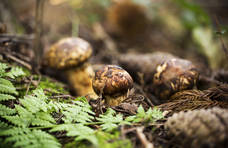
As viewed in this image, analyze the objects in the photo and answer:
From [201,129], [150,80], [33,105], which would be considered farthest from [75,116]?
[150,80]

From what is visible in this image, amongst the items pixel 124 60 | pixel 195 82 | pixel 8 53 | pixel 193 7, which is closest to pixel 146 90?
pixel 195 82

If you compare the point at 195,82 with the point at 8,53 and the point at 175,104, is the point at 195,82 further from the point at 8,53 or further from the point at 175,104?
the point at 8,53

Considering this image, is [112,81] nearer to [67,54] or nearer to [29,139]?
[29,139]

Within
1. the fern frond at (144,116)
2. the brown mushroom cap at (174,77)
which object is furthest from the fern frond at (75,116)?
the brown mushroom cap at (174,77)

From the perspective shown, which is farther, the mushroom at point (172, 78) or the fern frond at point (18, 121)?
the mushroom at point (172, 78)

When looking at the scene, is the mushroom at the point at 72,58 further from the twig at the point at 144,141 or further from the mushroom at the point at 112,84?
the twig at the point at 144,141

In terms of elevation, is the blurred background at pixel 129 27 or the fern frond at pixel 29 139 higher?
the blurred background at pixel 129 27

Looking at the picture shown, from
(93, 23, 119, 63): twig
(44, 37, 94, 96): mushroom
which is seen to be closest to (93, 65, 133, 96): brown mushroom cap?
(44, 37, 94, 96): mushroom

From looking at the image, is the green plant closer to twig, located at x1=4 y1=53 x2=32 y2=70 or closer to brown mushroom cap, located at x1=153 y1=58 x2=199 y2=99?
brown mushroom cap, located at x1=153 y1=58 x2=199 y2=99
